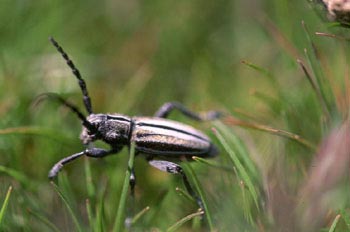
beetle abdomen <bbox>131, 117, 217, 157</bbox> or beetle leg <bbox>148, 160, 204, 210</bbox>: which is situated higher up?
beetle abdomen <bbox>131, 117, 217, 157</bbox>

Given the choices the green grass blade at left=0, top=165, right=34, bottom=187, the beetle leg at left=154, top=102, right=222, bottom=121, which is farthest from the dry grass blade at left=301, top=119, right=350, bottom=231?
the green grass blade at left=0, top=165, right=34, bottom=187

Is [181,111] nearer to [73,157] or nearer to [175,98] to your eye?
[175,98]

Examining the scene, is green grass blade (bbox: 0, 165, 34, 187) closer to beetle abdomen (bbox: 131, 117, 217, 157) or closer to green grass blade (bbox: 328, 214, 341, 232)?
beetle abdomen (bbox: 131, 117, 217, 157)

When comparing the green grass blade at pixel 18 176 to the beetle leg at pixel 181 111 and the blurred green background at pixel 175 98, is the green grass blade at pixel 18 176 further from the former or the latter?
the beetle leg at pixel 181 111

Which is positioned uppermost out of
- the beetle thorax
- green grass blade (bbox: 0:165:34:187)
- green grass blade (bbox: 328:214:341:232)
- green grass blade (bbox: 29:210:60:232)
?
the beetle thorax

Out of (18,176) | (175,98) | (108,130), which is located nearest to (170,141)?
(108,130)
